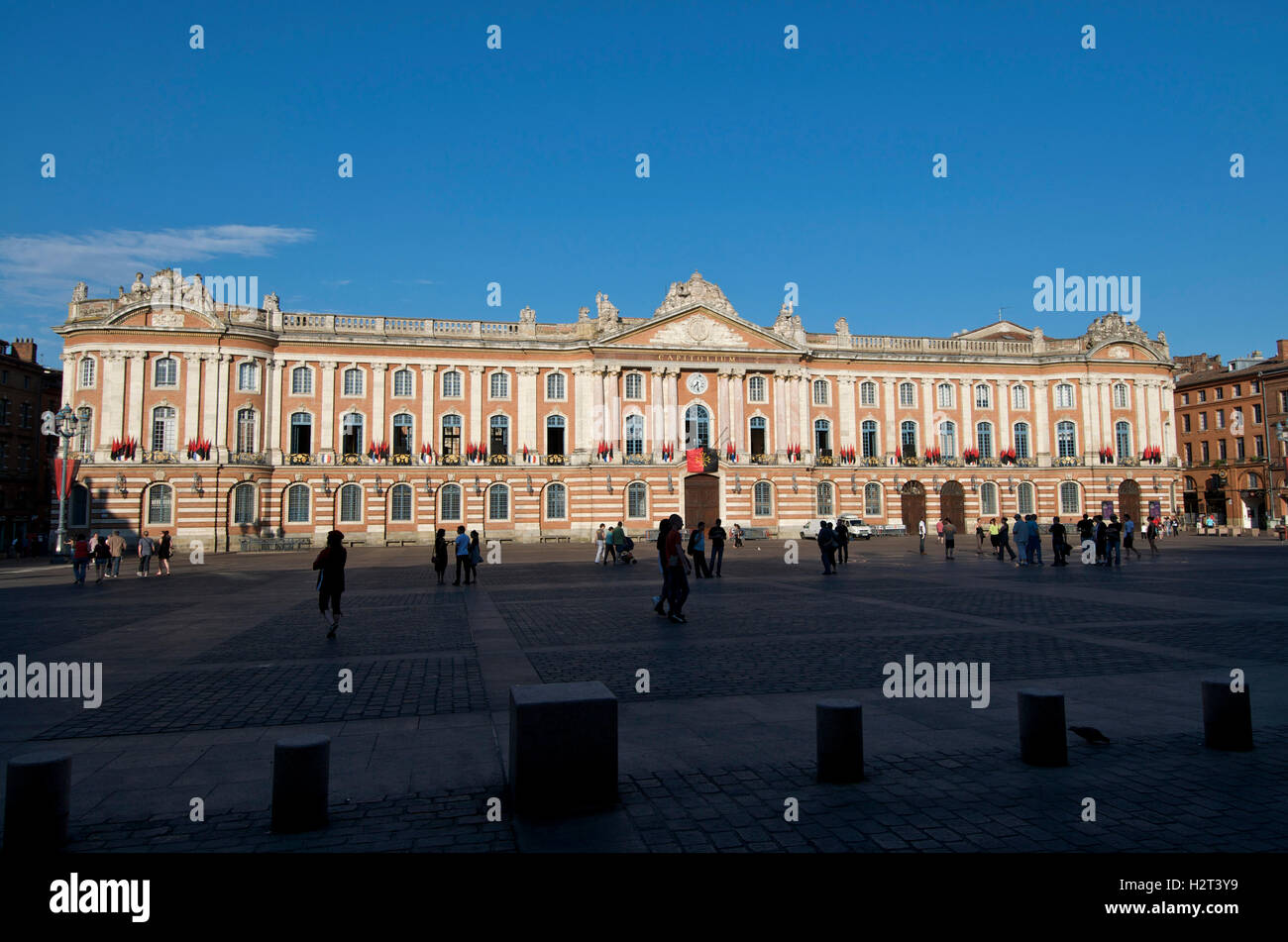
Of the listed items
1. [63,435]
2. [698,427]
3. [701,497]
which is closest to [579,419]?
[698,427]

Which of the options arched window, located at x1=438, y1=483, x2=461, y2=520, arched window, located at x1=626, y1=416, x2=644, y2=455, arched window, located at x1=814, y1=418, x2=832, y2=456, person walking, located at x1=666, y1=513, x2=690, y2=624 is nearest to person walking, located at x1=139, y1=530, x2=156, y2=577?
person walking, located at x1=666, y1=513, x2=690, y2=624

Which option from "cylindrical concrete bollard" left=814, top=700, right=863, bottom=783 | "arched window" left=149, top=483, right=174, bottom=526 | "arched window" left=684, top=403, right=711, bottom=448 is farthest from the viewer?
"arched window" left=684, top=403, right=711, bottom=448

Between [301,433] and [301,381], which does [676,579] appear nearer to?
[301,433]

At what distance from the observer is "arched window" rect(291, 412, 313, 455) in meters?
50.6

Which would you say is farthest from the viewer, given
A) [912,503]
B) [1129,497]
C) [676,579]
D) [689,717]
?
[1129,497]

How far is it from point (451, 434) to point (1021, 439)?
1623 inches

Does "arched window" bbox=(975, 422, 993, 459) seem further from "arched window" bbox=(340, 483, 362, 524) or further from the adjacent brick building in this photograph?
"arched window" bbox=(340, 483, 362, 524)

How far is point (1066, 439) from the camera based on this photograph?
6156 cm

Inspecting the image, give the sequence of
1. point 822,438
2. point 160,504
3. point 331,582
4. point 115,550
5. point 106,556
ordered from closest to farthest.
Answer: point 331,582 < point 106,556 < point 115,550 < point 160,504 < point 822,438

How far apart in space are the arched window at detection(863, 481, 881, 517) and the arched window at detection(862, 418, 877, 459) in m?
2.22

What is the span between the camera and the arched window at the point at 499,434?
53.4m
